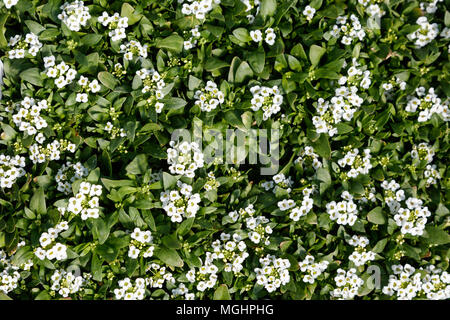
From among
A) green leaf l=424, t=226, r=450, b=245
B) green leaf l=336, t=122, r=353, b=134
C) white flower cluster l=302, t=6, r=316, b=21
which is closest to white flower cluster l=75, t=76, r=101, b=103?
white flower cluster l=302, t=6, r=316, b=21

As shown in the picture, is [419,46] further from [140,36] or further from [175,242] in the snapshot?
[175,242]

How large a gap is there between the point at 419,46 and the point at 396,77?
19.6 inches

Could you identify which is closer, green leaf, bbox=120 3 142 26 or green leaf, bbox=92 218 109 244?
green leaf, bbox=92 218 109 244

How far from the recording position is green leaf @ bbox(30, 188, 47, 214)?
4.19 metres

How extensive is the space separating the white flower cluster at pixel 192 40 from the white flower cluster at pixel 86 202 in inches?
65.6

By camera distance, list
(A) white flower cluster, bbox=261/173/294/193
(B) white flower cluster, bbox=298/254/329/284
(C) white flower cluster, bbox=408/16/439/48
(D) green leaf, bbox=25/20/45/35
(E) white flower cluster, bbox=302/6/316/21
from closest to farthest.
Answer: (B) white flower cluster, bbox=298/254/329/284
(D) green leaf, bbox=25/20/45/35
(A) white flower cluster, bbox=261/173/294/193
(E) white flower cluster, bbox=302/6/316/21
(C) white flower cluster, bbox=408/16/439/48

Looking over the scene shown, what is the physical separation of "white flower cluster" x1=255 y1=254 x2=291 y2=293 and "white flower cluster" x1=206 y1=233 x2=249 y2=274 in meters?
0.20

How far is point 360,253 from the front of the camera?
4508 mm

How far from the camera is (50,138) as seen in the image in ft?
14.8

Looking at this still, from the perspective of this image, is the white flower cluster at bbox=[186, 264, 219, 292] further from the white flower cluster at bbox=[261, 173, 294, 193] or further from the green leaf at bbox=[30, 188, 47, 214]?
the green leaf at bbox=[30, 188, 47, 214]

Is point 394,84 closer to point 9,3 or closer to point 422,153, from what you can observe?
point 422,153

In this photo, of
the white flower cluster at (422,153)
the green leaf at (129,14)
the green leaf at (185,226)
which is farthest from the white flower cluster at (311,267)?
the green leaf at (129,14)

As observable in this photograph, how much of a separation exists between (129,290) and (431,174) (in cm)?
343
